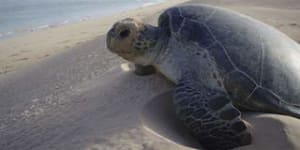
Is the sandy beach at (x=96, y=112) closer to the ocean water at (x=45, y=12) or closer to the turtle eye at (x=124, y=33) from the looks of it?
the turtle eye at (x=124, y=33)

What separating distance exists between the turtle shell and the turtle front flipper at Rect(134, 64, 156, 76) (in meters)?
0.40

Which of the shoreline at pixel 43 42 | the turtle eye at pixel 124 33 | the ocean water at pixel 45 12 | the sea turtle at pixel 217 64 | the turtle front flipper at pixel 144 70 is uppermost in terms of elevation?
the turtle eye at pixel 124 33

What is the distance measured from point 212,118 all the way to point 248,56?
1.67ft

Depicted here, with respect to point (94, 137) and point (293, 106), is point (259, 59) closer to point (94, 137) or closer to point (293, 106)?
point (293, 106)

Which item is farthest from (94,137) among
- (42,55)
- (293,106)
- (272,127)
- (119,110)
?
(42,55)

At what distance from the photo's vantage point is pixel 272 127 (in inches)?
85.8

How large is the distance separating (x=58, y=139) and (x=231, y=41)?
1.21m

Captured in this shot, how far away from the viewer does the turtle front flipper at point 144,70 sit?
3.01 metres

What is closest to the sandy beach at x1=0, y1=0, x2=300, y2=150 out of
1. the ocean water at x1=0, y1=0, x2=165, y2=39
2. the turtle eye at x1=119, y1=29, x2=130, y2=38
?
the turtle eye at x1=119, y1=29, x2=130, y2=38

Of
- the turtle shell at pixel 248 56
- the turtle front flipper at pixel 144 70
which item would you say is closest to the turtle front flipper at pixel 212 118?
the turtle shell at pixel 248 56

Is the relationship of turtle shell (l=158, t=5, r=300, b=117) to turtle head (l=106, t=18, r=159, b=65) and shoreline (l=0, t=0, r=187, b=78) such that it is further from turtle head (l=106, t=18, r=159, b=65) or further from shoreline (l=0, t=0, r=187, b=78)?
shoreline (l=0, t=0, r=187, b=78)

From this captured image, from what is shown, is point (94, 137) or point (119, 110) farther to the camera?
point (119, 110)

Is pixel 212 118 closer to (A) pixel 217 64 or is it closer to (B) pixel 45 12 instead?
(A) pixel 217 64

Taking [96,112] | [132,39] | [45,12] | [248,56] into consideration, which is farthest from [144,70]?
[45,12]
